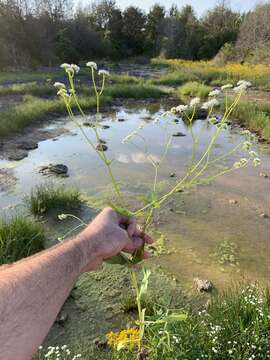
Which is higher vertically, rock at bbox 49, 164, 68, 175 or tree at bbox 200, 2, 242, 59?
tree at bbox 200, 2, 242, 59

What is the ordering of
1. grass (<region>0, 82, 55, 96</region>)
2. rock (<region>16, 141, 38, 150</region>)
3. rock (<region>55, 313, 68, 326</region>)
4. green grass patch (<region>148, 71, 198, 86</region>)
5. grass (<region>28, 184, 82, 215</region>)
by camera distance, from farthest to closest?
green grass patch (<region>148, 71, 198, 86</region>) < grass (<region>0, 82, 55, 96</region>) < rock (<region>16, 141, 38, 150</region>) < grass (<region>28, 184, 82, 215</region>) < rock (<region>55, 313, 68, 326</region>)

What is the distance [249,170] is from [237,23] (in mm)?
34374

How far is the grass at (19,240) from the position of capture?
141 inches

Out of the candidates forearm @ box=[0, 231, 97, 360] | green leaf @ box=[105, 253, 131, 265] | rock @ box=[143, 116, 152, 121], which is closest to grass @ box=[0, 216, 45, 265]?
green leaf @ box=[105, 253, 131, 265]

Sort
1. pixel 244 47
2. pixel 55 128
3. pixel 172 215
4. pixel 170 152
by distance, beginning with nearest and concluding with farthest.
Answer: pixel 172 215 → pixel 170 152 → pixel 55 128 → pixel 244 47

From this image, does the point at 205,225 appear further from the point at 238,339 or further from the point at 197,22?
the point at 197,22

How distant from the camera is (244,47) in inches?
1094

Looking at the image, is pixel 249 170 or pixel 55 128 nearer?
pixel 249 170

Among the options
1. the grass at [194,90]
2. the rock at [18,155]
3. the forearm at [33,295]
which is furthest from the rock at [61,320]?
the grass at [194,90]

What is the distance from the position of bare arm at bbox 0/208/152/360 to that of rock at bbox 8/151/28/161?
6.54 meters

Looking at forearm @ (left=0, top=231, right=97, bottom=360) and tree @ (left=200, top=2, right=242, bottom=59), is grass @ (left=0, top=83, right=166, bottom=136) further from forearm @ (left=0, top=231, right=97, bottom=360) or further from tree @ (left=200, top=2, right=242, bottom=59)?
tree @ (left=200, top=2, right=242, bottom=59)

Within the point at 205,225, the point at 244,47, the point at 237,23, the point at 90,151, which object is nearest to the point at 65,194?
the point at 205,225

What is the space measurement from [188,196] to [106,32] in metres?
36.3

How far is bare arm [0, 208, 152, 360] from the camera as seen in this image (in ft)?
3.42
